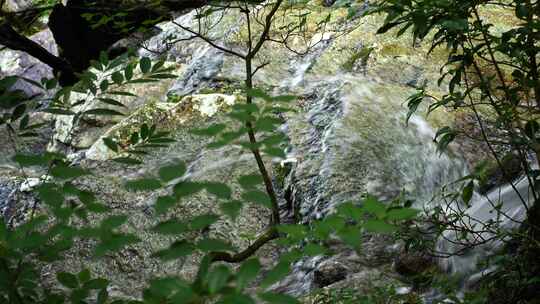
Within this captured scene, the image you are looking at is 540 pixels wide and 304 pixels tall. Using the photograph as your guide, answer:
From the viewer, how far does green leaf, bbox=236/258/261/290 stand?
1.09m

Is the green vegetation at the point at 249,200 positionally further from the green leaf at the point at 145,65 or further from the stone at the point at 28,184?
the stone at the point at 28,184

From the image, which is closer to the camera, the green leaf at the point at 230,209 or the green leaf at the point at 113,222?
the green leaf at the point at 230,209

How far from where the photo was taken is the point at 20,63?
13.4 m

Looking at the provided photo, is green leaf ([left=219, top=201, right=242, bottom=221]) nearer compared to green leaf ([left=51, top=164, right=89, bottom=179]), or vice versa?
green leaf ([left=219, top=201, right=242, bottom=221])

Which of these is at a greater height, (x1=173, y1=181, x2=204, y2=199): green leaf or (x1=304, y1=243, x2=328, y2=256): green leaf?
(x1=173, y1=181, x2=204, y2=199): green leaf

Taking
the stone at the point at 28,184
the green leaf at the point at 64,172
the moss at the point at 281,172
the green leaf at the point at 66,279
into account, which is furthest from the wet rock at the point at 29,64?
the green leaf at the point at 64,172

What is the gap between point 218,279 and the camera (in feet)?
3.53

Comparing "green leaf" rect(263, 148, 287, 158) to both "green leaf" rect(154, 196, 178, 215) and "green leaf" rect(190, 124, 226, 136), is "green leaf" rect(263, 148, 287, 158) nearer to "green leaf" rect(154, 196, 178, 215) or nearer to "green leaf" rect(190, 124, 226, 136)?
"green leaf" rect(190, 124, 226, 136)

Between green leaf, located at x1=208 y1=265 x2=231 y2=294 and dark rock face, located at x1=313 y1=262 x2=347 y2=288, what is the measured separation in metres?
3.13

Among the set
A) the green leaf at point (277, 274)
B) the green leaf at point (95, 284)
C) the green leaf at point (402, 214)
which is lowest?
the green leaf at point (277, 274)

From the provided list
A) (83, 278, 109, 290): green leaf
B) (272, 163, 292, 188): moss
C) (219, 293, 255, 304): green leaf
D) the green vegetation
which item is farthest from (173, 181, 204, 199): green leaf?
(272, 163, 292, 188): moss

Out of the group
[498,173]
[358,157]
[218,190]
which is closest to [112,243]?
[218,190]

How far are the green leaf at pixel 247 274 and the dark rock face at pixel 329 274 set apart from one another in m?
3.08

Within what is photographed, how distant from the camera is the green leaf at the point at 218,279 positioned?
1063 millimetres
